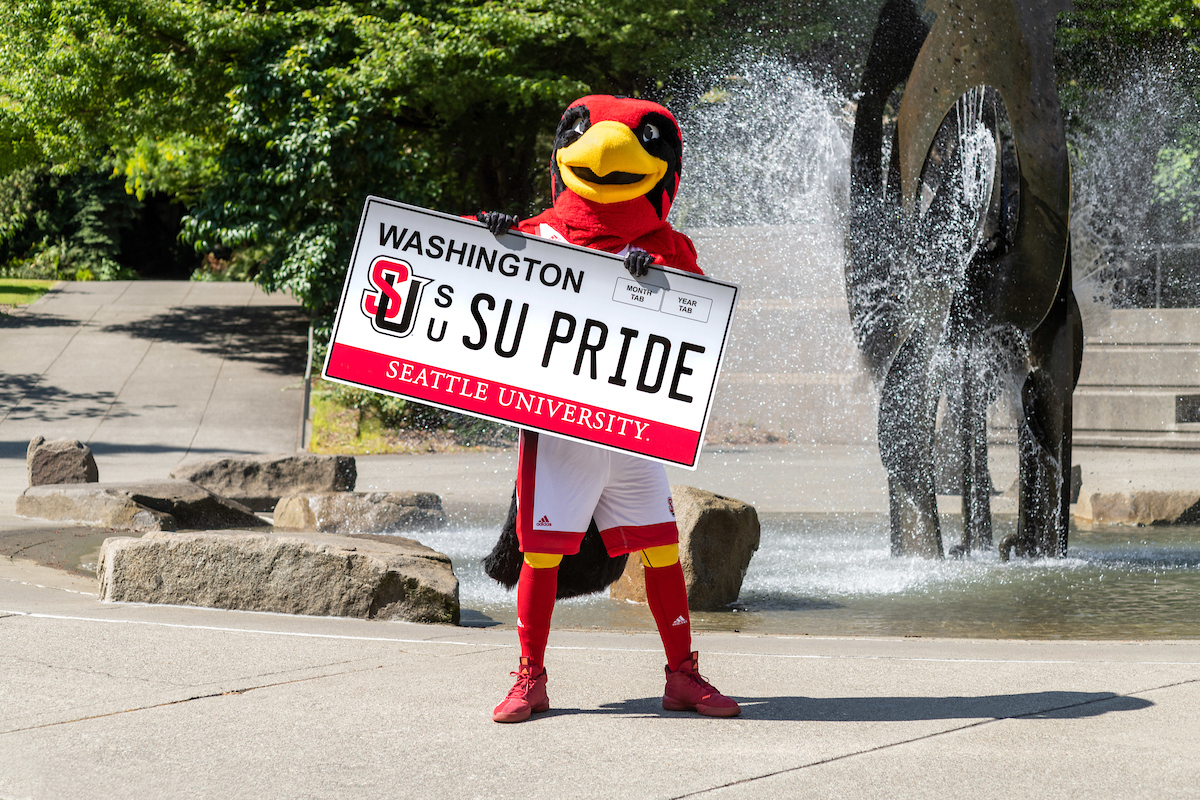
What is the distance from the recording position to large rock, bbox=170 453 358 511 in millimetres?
9539

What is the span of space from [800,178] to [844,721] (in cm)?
1418

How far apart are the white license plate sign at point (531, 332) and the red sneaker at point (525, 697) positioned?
0.70m

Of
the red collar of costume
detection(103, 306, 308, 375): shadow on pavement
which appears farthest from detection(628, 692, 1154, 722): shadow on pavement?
detection(103, 306, 308, 375): shadow on pavement

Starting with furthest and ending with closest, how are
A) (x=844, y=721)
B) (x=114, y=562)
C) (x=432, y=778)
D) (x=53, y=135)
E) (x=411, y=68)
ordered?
(x=53, y=135), (x=411, y=68), (x=114, y=562), (x=844, y=721), (x=432, y=778)

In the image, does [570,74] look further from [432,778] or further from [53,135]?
[432,778]

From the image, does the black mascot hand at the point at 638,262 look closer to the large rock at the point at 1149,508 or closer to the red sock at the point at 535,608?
the red sock at the point at 535,608

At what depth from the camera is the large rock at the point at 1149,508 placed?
29.7 ft

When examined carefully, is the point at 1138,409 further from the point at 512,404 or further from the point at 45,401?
the point at 45,401

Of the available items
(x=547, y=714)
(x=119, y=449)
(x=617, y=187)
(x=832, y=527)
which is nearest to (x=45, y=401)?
(x=119, y=449)

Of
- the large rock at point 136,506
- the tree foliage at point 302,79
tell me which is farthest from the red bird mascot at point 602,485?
the tree foliage at point 302,79

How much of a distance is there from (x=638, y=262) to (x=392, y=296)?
0.80 meters

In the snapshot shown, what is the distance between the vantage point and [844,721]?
3.38m

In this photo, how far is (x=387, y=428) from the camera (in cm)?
1552

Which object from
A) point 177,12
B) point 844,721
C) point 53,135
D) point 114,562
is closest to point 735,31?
point 177,12
